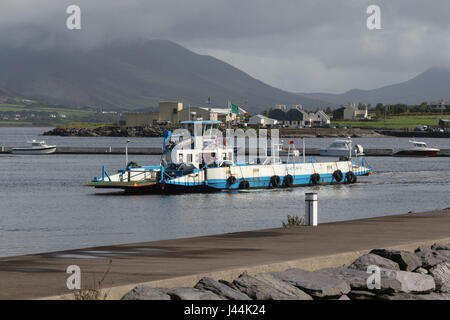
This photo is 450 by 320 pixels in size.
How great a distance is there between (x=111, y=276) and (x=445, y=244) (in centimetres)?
811

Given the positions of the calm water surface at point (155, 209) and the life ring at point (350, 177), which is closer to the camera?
the calm water surface at point (155, 209)

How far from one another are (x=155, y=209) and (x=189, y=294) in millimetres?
38378

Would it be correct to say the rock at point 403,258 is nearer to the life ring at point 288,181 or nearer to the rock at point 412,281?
the rock at point 412,281

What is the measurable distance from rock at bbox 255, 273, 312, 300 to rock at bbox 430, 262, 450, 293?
356cm

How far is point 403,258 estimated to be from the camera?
1458 centimetres

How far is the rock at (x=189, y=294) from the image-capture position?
10702mm

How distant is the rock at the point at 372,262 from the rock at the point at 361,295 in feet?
3.84

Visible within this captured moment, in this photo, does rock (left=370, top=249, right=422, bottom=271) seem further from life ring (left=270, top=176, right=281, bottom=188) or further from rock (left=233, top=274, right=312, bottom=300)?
life ring (left=270, top=176, right=281, bottom=188)

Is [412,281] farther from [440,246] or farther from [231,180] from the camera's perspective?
[231,180]

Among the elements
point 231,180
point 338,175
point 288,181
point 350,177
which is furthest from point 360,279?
point 350,177

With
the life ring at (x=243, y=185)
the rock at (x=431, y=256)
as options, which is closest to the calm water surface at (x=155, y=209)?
the life ring at (x=243, y=185)

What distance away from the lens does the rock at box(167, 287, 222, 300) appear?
10702 mm

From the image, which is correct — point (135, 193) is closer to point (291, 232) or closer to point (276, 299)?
point (291, 232)
